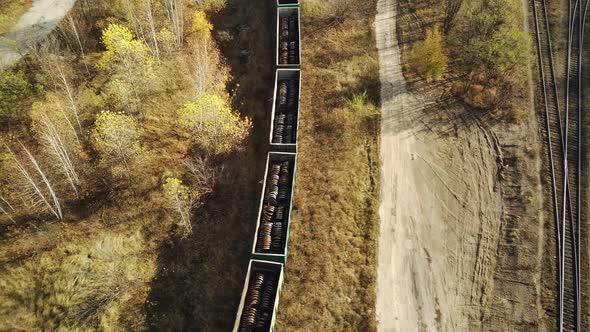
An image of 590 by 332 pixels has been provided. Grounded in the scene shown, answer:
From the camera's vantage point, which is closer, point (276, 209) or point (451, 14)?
point (276, 209)

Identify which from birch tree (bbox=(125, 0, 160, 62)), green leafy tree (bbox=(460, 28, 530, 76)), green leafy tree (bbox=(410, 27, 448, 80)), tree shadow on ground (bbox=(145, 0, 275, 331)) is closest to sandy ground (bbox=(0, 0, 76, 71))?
birch tree (bbox=(125, 0, 160, 62))

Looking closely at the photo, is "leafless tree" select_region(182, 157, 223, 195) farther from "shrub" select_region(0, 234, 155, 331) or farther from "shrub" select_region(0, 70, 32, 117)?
"shrub" select_region(0, 70, 32, 117)

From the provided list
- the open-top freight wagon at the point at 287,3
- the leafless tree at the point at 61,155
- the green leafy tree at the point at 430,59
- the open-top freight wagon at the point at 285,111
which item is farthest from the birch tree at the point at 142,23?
the green leafy tree at the point at 430,59

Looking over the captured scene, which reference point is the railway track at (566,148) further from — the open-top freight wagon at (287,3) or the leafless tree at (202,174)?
the leafless tree at (202,174)

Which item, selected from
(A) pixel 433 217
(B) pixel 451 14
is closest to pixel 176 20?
(B) pixel 451 14

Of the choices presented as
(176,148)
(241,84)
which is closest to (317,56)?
(241,84)

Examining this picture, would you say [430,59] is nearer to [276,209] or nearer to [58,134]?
[276,209]
